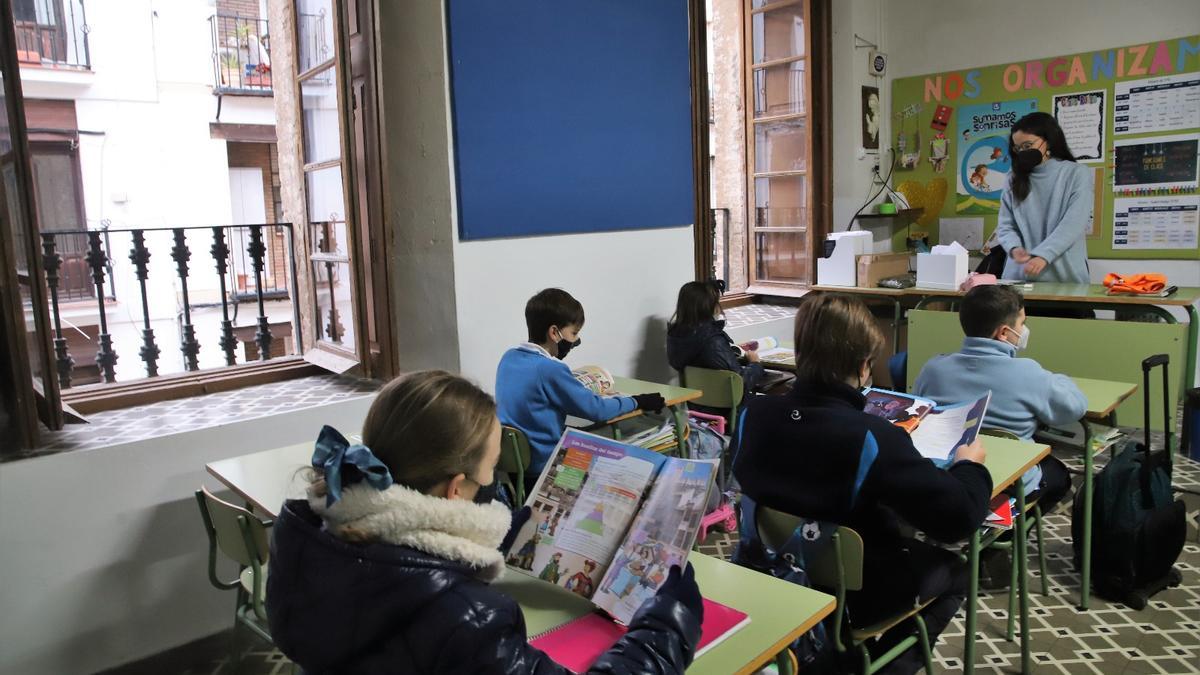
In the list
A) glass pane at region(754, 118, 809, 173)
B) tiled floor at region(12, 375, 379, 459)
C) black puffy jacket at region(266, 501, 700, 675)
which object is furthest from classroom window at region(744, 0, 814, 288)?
black puffy jacket at region(266, 501, 700, 675)

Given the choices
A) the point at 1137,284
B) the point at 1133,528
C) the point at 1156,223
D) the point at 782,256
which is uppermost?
the point at 1156,223

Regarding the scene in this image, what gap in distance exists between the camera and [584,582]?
1282 millimetres

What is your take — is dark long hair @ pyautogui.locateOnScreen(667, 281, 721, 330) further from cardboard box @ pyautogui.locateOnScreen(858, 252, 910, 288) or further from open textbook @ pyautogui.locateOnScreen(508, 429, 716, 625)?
open textbook @ pyautogui.locateOnScreen(508, 429, 716, 625)

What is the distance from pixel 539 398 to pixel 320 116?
1575mm

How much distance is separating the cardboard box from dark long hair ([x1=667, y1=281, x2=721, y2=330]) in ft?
4.57

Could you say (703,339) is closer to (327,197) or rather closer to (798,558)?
(327,197)

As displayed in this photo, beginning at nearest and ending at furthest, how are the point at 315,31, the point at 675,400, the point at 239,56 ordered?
the point at 675,400
the point at 315,31
the point at 239,56

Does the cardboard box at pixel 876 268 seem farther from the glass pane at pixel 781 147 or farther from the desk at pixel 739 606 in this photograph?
the desk at pixel 739 606

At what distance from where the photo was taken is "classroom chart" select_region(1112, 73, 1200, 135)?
4430 mm

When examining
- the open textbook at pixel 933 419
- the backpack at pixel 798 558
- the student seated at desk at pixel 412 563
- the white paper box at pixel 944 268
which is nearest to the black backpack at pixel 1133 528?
the open textbook at pixel 933 419

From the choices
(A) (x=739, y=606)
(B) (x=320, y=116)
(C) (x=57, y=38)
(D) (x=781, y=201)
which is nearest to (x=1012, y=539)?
(A) (x=739, y=606)

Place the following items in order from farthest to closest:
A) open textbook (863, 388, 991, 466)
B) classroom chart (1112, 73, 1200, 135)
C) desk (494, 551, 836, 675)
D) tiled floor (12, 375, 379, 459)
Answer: classroom chart (1112, 73, 1200, 135) → tiled floor (12, 375, 379, 459) → open textbook (863, 388, 991, 466) → desk (494, 551, 836, 675)

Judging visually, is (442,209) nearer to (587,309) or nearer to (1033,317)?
(587,309)

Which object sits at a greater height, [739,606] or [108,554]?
[739,606]
